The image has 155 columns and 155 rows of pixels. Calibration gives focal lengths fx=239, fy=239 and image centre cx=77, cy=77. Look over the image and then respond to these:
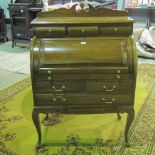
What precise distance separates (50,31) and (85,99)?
577 mm

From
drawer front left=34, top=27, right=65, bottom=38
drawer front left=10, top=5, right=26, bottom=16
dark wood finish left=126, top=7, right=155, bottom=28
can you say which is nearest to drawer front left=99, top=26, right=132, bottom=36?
drawer front left=34, top=27, right=65, bottom=38

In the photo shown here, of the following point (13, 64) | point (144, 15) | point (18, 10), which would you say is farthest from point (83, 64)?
point (144, 15)

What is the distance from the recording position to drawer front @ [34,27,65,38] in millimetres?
1774

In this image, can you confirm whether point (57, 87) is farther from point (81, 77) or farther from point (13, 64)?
point (13, 64)

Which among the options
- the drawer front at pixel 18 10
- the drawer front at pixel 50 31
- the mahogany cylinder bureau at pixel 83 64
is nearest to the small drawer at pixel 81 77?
the mahogany cylinder bureau at pixel 83 64

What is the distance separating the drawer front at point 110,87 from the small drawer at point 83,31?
0.37 meters

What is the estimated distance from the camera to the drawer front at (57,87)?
5.82 ft

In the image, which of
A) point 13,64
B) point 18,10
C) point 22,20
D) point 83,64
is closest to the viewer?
point 83,64

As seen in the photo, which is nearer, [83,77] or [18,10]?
[83,77]

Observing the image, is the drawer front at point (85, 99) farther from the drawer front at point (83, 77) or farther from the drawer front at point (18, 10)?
the drawer front at point (18, 10)

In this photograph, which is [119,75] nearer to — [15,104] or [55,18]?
[55,18]

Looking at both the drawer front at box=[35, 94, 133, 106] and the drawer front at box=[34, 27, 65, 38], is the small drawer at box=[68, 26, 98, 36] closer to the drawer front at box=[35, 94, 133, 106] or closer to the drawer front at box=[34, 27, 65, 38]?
the drawer front at box=[34, 27, 65, 38]

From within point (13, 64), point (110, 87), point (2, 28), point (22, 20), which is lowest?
point (13, 64)

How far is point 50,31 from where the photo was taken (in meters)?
1.78
